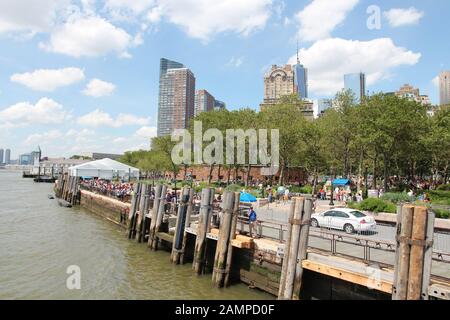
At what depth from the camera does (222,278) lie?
1513cm

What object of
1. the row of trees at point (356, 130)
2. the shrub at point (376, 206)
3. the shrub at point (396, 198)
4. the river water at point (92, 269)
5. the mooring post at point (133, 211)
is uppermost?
the row of trees at point (356, 130)

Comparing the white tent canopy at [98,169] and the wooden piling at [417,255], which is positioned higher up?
the wooden piling at [417,255]

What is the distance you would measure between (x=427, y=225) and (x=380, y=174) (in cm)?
6792

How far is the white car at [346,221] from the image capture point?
64.4 feet

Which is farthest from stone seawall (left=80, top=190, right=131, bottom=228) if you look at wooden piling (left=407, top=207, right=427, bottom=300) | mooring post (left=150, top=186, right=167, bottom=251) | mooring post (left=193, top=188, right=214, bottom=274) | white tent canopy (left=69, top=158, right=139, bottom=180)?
wooden piling (left=407, top=207, right=427, bottom=300)

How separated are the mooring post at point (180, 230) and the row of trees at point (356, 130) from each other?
23.8m

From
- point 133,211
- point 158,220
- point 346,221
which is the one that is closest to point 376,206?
point 346,221

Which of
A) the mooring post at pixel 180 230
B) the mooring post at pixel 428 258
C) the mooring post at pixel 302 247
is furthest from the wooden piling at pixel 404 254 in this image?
the mooring post at pixel 180 230

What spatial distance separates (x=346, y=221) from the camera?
20.2m

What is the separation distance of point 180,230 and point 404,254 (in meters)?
12.0

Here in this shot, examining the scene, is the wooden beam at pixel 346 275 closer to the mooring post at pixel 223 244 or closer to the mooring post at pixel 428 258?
the mooring post at pixel 428 258

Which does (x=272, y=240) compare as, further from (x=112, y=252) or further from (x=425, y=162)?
(x=425, y=162)

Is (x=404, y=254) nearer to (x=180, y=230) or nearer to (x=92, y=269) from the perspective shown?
(x=180, y=230)
